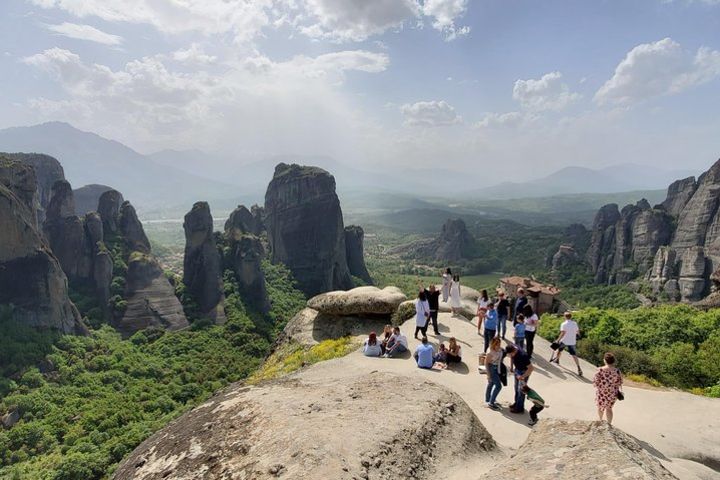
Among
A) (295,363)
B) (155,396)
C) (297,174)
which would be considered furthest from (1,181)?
(297,174)

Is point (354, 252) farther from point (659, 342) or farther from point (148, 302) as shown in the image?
point (659, 342)

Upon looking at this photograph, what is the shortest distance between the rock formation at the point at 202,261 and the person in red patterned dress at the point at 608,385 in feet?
216

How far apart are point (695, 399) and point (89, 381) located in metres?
52.2

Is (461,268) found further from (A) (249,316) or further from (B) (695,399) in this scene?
(B) (695,399)

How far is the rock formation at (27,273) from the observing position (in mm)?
50000

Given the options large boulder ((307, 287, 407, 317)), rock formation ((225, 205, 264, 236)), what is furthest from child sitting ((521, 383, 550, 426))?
rock formation ((225, 205, 264, 236))

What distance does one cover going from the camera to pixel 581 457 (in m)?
6.00

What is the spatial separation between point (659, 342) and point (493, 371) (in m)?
21.0

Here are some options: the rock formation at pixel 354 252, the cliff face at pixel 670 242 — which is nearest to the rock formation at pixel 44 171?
the rock formation at pixel 354 252

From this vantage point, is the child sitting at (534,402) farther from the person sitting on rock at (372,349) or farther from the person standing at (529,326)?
the person sitting on rock at (372,349)

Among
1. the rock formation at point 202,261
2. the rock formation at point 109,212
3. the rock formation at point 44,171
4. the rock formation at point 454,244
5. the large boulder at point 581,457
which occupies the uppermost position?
the rock formation at point 44,171

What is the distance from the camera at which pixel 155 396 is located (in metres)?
43.9

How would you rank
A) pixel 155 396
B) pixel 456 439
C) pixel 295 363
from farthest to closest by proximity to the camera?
1. pixel 155 396
2. pixel 295 363
3. pixel 456 439

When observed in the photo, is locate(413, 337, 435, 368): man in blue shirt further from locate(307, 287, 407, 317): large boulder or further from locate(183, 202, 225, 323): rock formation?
locate(183, 202, 225, 323): rock formation
